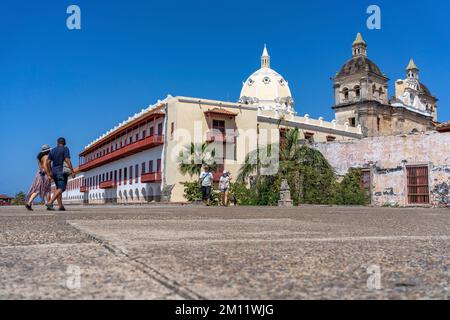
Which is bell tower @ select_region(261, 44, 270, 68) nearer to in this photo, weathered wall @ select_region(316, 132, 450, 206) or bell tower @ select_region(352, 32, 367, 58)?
bell tower @ select_region(352, 32, 367, 58)

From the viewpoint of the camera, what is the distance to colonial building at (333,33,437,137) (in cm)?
4391

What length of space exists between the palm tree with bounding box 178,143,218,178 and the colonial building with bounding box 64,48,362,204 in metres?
0.38

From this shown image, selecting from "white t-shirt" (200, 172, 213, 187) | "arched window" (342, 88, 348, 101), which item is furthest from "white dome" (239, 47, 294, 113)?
"white t-shirt" (200, 172, 213, 187)

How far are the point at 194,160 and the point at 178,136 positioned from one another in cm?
203

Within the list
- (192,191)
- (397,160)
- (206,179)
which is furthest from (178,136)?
(206,179)

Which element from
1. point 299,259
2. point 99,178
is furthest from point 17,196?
point 299,259

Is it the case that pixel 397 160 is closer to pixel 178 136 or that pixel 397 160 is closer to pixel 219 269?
Answer: pixel 178 136

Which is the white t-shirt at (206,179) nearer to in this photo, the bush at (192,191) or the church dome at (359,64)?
the bush at (192,191)

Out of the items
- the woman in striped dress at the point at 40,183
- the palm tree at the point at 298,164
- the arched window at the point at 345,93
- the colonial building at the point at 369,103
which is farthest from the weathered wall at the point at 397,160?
the arched window at the point at 345,93

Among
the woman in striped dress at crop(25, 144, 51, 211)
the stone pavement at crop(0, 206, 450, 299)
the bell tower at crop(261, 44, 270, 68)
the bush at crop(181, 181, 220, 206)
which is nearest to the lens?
the stone pavement at crop(0, 206, 450, 299)

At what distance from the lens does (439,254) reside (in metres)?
2.87

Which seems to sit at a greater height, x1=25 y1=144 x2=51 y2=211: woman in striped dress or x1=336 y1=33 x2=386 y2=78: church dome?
x1=336 y1=33 x2=386 y2=78: church dome

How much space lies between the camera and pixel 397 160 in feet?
71.4

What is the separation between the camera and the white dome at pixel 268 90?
48897mm
